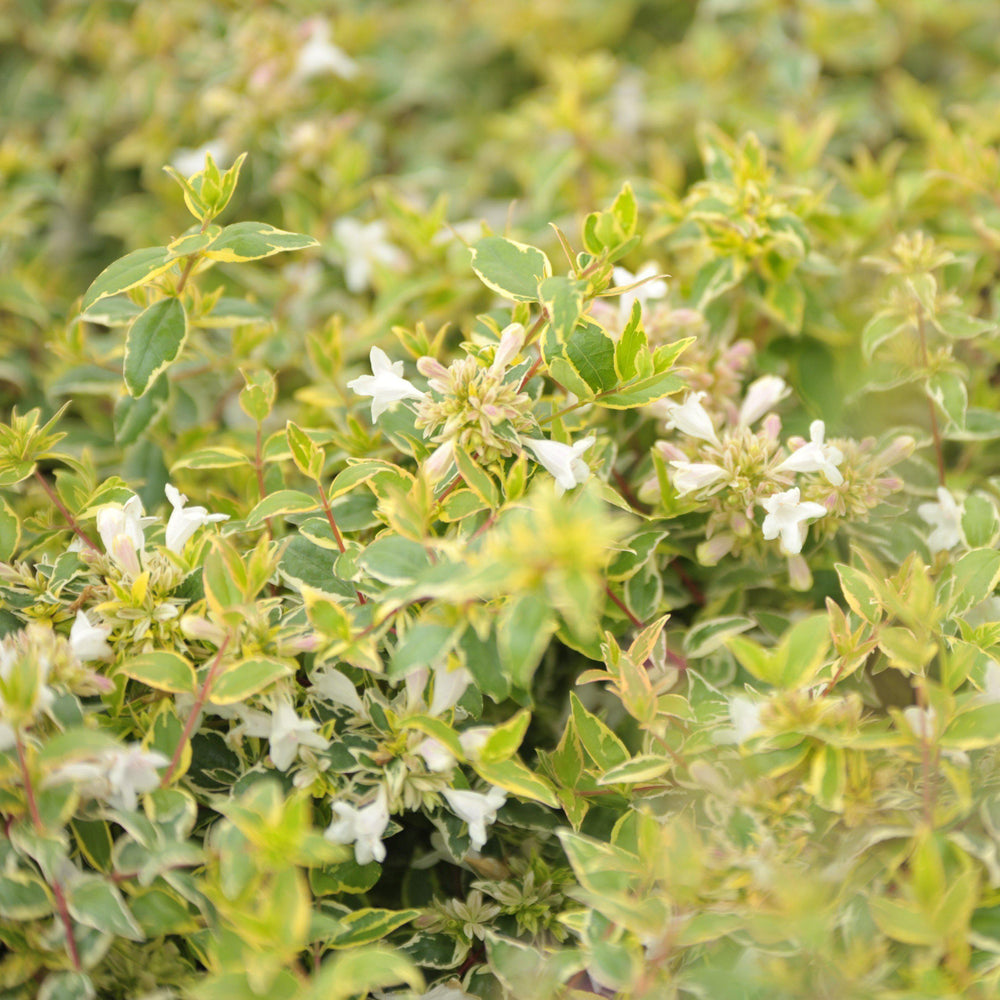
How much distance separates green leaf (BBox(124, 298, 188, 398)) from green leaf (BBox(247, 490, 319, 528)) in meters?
0.25

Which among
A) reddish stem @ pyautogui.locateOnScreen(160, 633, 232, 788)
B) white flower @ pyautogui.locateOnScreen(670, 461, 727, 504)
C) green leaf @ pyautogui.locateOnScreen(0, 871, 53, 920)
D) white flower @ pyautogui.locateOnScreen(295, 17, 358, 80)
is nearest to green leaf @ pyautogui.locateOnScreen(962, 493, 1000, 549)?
white flower @ pyautogui.locateOnScreen(670, 461, 727, 504)

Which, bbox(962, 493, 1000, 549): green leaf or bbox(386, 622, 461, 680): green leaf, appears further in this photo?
bbox(962, 493, 1000, 549): green leaf

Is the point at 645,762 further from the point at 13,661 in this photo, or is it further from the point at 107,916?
the point at 13,661

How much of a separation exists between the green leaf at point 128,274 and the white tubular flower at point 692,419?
2.01 ft

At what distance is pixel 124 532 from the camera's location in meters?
1.03

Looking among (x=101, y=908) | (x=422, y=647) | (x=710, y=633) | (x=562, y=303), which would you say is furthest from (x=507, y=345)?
(x=101, y=908)

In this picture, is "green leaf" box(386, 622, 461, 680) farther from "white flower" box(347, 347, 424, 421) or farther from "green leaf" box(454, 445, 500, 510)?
"white flower" box(347, 347, 424, 421)

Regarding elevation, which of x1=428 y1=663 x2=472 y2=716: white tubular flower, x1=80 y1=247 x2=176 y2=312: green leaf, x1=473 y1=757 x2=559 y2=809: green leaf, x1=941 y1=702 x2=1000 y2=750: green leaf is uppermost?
x1=80 y1=247 x2=176 y2=312: green leaf

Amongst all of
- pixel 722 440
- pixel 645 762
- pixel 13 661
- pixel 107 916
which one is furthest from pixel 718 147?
pixel 107 916

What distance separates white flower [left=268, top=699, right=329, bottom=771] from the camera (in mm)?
923

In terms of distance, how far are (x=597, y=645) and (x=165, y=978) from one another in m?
0.58

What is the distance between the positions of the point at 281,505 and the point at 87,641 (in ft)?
0.80

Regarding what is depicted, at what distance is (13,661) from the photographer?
90 centimetres

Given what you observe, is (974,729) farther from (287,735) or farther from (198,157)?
(198,157)
